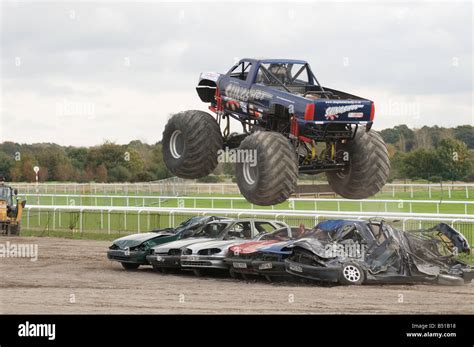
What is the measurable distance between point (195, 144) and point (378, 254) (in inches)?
459

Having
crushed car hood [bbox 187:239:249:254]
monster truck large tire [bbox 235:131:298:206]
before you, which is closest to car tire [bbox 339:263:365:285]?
crushed car hood [bbox 187:239:249:254]

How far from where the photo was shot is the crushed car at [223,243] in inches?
1084

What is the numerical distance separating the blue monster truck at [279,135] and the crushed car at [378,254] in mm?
10494

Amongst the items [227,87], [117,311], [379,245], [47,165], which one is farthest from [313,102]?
[379,245]

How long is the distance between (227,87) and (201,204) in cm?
3896

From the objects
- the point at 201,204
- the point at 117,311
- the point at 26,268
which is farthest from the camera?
the point at 201,204

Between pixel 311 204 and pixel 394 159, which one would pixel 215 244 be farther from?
pixel 311 204

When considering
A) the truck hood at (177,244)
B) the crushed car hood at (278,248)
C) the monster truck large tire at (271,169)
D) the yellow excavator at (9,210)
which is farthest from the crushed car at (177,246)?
the yellow excavator at (9,210)

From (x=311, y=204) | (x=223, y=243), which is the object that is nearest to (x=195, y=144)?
(x=223, y=243)

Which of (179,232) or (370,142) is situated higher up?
(370,142)

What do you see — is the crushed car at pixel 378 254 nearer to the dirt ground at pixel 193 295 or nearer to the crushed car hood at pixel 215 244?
the dirt ground at pixel 193 295

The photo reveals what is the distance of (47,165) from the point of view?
1828 centimetres

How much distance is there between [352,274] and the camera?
24297mm

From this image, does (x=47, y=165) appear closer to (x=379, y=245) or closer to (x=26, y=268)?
(x=379, y=245)
